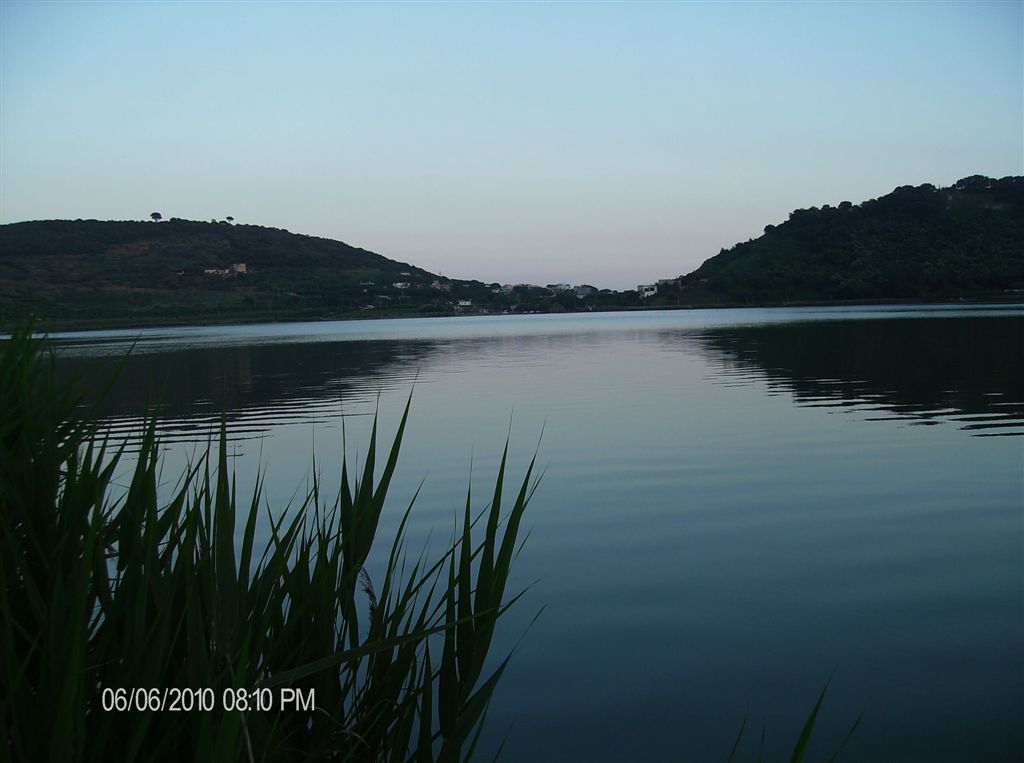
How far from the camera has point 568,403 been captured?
18.1 meters

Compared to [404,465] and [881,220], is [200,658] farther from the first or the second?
[881,220]

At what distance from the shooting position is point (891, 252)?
115m

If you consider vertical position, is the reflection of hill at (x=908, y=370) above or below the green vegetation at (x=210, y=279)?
below

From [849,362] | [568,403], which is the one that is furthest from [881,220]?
[568,403]

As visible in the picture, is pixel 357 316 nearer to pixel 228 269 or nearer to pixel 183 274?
pixel 183 274

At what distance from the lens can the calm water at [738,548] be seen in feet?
15.0

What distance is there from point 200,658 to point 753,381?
20.2 m

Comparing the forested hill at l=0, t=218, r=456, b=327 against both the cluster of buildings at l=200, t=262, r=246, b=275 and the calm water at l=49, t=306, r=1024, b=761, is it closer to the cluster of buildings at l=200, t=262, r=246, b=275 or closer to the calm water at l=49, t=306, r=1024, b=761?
the cluster of buildings at l=200, t=262, r=246, b=275

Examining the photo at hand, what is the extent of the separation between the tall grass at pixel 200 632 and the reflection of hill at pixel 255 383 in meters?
7.73

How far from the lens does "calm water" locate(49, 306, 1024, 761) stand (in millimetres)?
4570

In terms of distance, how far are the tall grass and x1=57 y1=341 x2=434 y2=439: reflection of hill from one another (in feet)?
25.4
